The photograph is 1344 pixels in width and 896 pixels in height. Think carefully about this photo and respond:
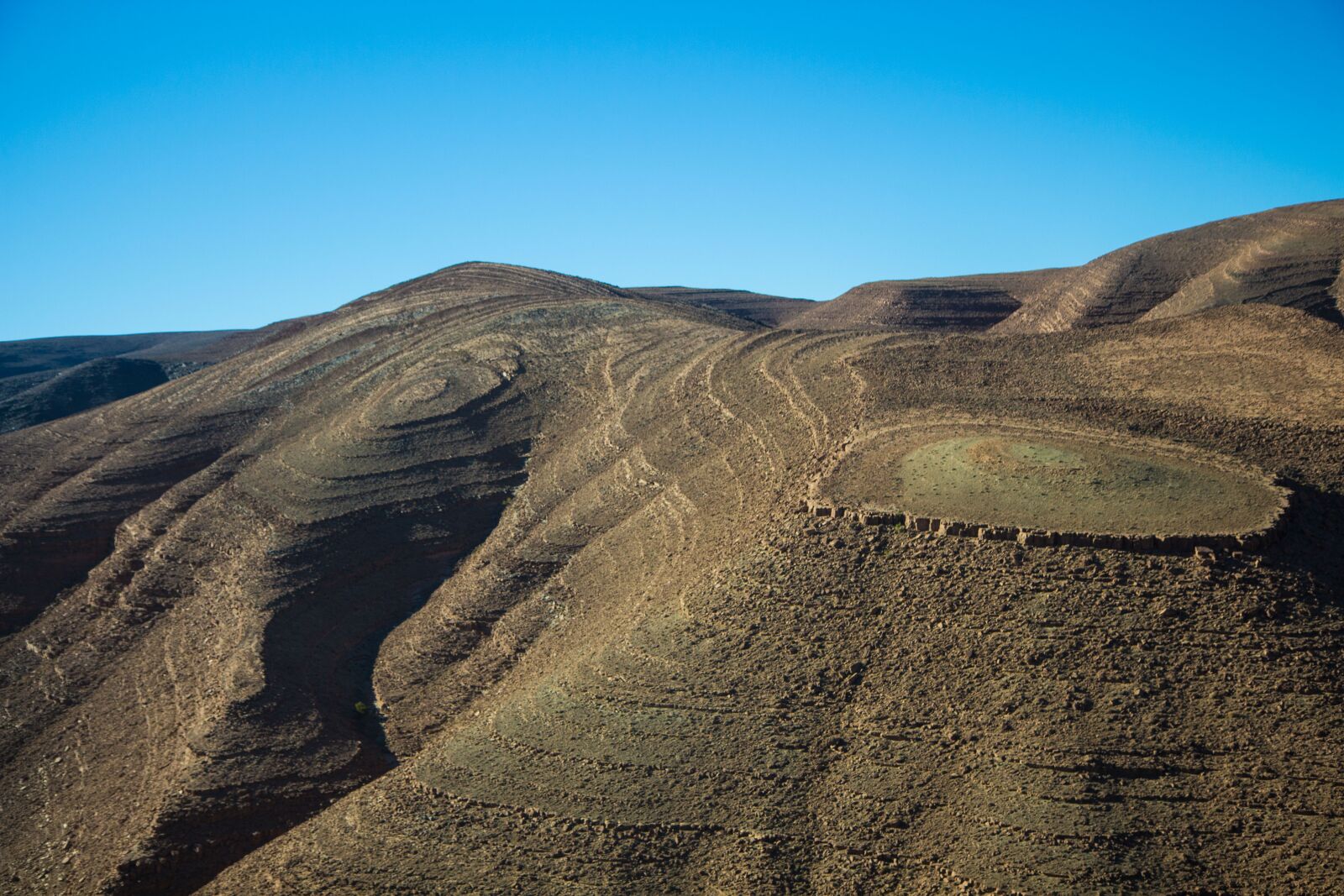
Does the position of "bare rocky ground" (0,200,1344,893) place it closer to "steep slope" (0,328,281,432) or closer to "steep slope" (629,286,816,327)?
"steep slope" (0,328,281,432)

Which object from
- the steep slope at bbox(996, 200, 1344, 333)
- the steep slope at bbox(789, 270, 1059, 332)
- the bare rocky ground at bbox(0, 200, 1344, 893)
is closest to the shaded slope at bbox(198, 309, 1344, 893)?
the bare rocky ground at bbox(0, 200, 1344, 893)

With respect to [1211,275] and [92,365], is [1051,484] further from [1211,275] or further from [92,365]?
[92,365]

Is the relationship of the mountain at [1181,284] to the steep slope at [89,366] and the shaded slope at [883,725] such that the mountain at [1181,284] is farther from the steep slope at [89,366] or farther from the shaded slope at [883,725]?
the steep slope at [89,366]

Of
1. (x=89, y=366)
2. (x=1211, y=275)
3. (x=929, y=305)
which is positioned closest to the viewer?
(x=1211, y=275)

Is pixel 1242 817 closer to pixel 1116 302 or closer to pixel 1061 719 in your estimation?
pixel 1061 719

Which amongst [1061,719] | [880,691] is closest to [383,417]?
[880,691]

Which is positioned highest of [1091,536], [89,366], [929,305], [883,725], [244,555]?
[929,305]

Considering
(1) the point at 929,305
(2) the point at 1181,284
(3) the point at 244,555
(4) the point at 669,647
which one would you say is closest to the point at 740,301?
(1) the point at 929,305
